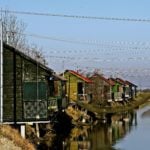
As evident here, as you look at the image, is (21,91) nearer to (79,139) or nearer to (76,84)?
(79,139)

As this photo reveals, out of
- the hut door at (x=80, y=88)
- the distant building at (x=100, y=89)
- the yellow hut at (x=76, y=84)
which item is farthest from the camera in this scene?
the distant building at (x=100, y=89)

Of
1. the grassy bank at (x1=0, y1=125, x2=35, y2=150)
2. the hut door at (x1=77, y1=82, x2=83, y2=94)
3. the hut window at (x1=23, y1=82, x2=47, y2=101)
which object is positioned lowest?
the grassy bank at (x1=0, y1=125, x2=35, y2=150)

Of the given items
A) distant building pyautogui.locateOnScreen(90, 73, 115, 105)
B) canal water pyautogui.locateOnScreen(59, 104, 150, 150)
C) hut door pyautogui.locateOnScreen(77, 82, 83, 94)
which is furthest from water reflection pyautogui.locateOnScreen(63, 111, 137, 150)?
distant building pyautogui.locateOnScreen(90, 73, 115, 105)

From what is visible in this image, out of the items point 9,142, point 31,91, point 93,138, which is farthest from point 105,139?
point 9,142

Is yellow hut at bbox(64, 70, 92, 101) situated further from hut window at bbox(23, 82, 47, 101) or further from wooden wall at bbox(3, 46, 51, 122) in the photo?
hut window at bbox(23, 82, 47, 101)

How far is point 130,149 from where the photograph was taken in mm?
45688

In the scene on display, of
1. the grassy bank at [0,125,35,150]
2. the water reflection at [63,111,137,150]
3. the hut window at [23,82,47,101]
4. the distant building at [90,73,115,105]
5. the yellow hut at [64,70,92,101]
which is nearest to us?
the grassy bank at [0,125,35,150]

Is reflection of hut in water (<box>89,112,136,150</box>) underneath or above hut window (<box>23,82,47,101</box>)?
underneath

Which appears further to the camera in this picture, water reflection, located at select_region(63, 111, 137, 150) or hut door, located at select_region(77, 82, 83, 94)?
hut door, located at select_region(77, 82, 83, 94)

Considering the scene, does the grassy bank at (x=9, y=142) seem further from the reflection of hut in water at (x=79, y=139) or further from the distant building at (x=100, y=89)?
the distant building at (x=100, y=89)

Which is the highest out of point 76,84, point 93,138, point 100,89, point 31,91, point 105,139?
point 76,84

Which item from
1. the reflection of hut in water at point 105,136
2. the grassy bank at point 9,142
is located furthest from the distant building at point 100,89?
the grassy bank at point 9,142

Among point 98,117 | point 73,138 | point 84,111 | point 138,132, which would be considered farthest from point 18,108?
point 98,117

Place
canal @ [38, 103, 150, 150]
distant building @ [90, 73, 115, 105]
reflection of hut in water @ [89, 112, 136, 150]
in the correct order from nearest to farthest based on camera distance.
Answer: canal @ [38, 103, 150, 150], reflection of hut in water @ [89, 112, 136, 150], distant building @ [90, 73, 115, 105]
